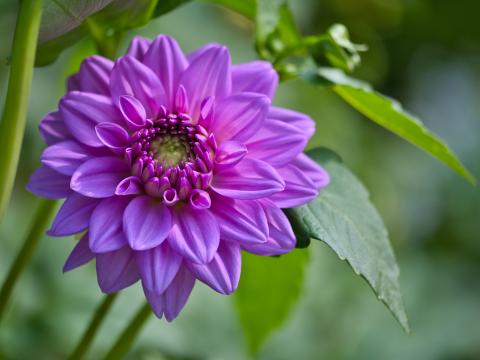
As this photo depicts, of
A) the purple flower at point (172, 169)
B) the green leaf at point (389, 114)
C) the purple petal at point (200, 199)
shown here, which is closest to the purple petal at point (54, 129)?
the purple flower at point (172, 169)

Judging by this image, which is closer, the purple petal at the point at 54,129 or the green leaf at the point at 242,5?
the purple petal at the point at 54,129

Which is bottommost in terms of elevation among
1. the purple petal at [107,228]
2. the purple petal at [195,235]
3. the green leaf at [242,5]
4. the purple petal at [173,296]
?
the purple petal at [173,296]

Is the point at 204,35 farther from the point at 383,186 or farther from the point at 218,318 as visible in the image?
the point at 218,318

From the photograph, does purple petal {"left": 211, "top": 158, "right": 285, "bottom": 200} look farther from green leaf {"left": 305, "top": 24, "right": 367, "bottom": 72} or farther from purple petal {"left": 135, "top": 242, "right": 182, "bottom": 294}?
green leaf {"left": 305, "top": 24, "right": 367, "bottom": 72}

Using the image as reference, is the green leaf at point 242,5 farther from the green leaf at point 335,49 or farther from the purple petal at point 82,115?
the purple petal at point 82,115

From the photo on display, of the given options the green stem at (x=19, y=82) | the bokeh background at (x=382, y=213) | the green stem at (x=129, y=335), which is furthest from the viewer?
the bokeh background at (x=382, y=213)

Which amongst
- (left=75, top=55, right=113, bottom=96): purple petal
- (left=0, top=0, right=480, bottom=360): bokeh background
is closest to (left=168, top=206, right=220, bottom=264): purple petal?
(left=75, top=55, right=113, bottom=96): purple petal

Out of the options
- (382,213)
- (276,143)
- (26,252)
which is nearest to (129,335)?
(26,252)
